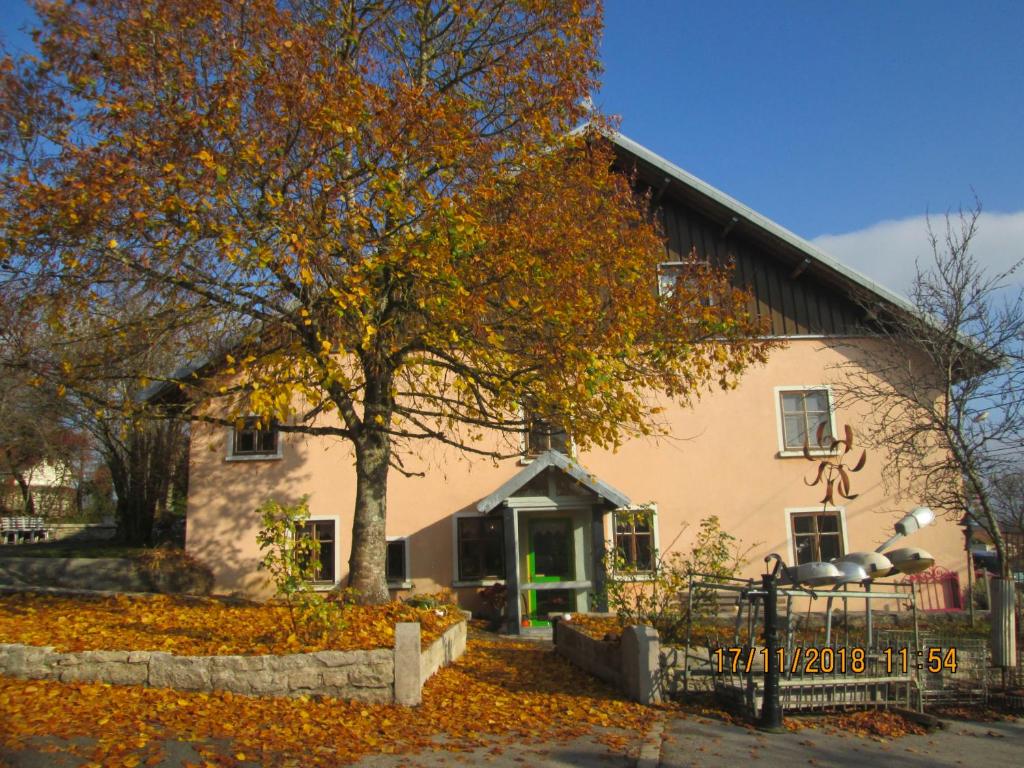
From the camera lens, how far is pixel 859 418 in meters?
17.7

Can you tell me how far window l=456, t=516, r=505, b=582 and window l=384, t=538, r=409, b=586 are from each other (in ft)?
3.67

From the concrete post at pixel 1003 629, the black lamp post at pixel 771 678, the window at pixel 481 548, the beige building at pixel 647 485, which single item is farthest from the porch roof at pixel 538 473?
→ the black lamp post at pixel 771 678

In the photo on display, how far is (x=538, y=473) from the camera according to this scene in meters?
15.8

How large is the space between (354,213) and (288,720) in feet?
17.8

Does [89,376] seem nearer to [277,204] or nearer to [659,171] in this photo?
[277,204]

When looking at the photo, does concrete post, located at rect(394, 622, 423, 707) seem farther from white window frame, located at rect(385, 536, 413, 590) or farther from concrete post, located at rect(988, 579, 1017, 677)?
white window frame, located at rect(385, 536, 413, 590)

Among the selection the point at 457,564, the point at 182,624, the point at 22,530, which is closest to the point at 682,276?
the point at 457,564

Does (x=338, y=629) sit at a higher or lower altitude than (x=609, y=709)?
higher

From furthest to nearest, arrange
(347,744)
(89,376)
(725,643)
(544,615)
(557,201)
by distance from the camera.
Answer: (544,615)
(557,201)
(89,376)
(725,643)
(347,744)

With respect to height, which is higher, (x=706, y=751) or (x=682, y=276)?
(x=682, y=276)

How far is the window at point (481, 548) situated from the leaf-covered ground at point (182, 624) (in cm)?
416

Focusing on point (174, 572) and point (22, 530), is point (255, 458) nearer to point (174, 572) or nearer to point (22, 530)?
point (174, 572)

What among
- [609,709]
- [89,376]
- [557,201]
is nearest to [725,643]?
[609,709]

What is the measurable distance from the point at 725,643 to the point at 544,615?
681 cm
